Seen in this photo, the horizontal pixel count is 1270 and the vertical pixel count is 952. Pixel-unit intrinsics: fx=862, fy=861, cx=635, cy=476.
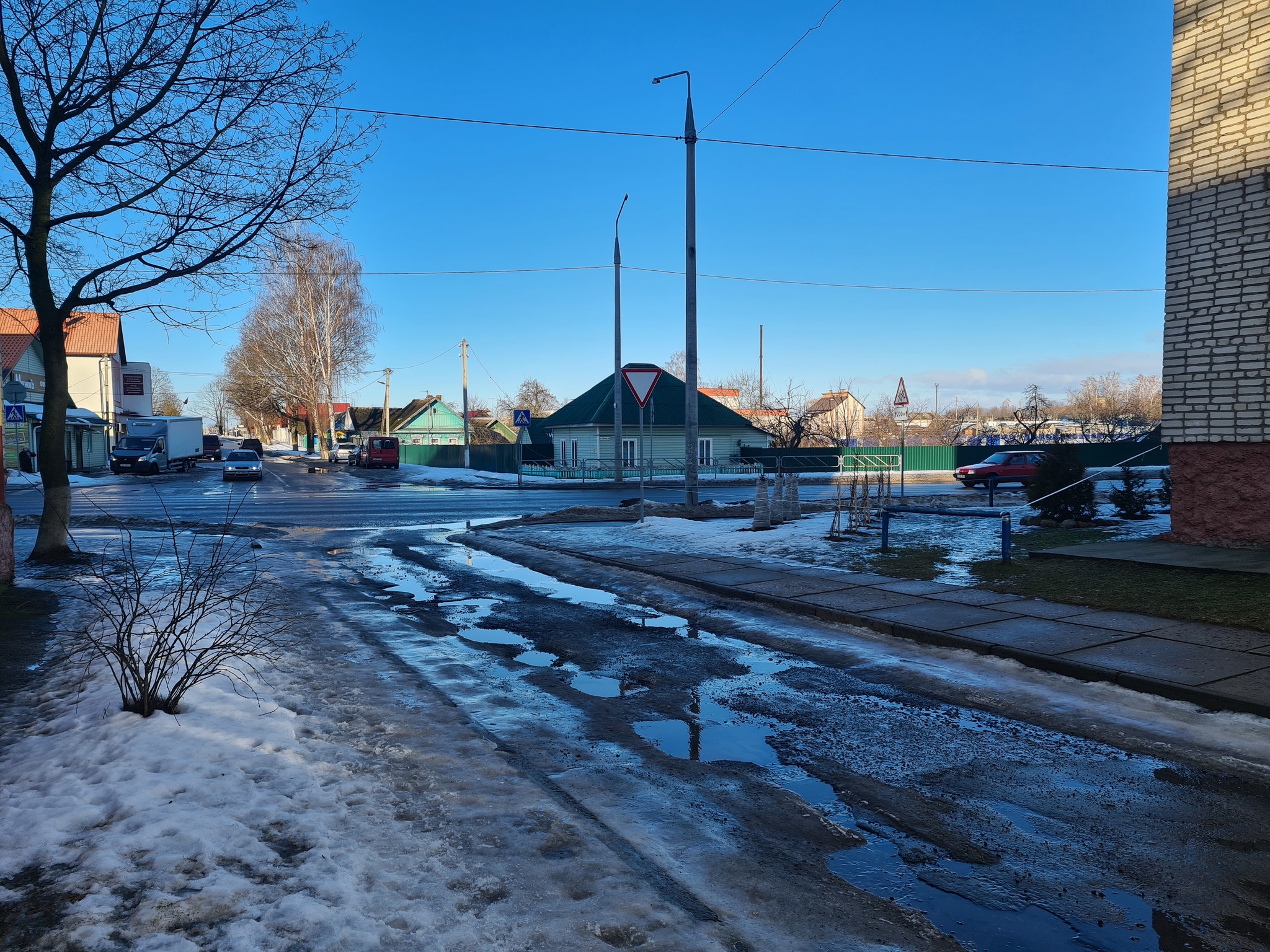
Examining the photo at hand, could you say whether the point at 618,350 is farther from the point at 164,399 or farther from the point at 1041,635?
the point at 164,399

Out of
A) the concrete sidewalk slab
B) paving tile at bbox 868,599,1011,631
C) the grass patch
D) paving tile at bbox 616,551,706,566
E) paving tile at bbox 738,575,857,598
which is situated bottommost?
paving tile at bbox 616,551,706,566

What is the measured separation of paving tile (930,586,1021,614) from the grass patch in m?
0.23

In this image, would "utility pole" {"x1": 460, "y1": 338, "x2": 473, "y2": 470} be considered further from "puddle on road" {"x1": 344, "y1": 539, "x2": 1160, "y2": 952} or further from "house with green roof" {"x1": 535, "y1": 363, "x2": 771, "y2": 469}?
"puddle on road" {"x1": 344, "y1": 539, "x2": 1160, "y2": 952}

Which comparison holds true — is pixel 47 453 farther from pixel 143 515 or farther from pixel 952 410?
pixel 952 410

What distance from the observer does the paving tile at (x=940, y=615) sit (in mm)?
8250

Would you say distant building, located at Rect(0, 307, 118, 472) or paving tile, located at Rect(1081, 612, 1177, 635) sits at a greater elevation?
distant building, located at Rect(0, 307, 118, 472)

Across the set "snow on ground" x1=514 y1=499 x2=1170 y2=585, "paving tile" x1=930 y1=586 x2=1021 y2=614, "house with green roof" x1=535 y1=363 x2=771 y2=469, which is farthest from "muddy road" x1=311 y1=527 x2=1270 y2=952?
"house with green roof" x1=535 y1=363 x2=771 y2=469

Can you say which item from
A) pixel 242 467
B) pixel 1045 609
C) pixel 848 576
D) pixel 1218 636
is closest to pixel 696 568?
pixel 848 576

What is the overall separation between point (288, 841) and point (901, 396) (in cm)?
2226

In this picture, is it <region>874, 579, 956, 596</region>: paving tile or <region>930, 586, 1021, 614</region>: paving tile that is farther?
<region>874, 579, 956, 596</region>: paving tile

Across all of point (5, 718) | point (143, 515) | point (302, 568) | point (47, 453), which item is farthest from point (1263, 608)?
point (143, 515)

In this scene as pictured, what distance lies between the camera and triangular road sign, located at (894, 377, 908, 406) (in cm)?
2348

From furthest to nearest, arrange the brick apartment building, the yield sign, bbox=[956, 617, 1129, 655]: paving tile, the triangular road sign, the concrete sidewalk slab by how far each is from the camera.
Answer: the triangular road sign, the yield sign, the brick apartment building, the concrete sidewalk slab, bbox=[956, 617, 1129, 655]: paving tile

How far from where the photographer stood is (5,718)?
5.21 m
